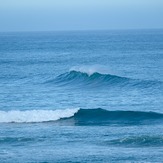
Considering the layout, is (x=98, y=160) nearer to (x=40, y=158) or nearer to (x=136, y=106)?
(x=40, y=158)

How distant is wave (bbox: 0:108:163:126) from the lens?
112 feet

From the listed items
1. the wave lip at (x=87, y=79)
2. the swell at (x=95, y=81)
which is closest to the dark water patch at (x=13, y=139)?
the swell at (x=95, y=81)

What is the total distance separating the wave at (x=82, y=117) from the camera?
112 ft

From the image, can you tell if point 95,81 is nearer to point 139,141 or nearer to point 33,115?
point 33,115

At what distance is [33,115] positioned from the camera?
35094 mm

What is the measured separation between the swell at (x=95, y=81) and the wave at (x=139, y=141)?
777 inches

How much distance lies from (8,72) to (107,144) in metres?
39.4

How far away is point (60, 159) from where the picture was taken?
24875 mm

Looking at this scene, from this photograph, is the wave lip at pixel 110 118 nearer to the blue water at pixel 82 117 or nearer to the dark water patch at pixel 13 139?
the blue water at pixel 82 117

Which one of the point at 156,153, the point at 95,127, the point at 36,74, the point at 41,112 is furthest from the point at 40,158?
the point at 36,74

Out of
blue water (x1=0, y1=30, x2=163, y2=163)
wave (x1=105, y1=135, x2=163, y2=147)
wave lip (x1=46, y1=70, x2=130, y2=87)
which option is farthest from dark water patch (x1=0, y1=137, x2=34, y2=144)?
wave lip (x1=46, y1=70, x2=130, y2=87)

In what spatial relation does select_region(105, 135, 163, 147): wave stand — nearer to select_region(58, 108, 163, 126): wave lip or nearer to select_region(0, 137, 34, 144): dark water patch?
select_region(0, 137, 34, 144): dark water patch

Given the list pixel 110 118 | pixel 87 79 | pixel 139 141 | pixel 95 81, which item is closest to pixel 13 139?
pixel 139 141

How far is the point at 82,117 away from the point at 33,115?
9.73 feet
